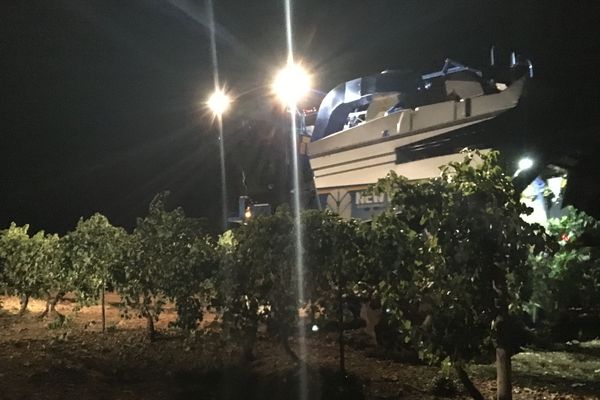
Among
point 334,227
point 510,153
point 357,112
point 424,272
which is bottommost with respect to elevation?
point 424,272

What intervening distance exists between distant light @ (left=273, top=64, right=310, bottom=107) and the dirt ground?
6.07m

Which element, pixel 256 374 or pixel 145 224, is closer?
pixel 256 374

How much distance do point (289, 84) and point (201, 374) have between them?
780 cm

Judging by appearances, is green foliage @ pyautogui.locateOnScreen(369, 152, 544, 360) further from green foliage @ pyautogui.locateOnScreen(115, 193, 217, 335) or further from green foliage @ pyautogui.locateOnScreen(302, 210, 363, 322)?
green foliage @ pyautogui.locateOnScreen(115, 193, 217, 335)

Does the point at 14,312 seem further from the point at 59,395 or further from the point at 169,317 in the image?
the point at 59,395

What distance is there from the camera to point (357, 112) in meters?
11.9

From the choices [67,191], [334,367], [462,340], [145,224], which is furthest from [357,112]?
[67,191]

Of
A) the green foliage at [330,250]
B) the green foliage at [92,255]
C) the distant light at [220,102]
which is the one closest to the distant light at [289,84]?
the distant light at [220,102]

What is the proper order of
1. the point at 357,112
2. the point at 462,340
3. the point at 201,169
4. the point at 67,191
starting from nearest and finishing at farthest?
the point at 462,340 < the point at 357,112 < the point at 201,169 < the point at 67,191

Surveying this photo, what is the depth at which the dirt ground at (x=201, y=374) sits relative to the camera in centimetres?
655

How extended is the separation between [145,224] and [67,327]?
11.5 ft

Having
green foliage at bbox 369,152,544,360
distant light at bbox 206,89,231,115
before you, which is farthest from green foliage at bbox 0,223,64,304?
green foliage at bbox 369,152,544,360

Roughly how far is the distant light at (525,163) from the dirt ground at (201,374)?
102 inches

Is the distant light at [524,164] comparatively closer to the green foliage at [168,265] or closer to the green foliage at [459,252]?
the green foliage at [459,252]
